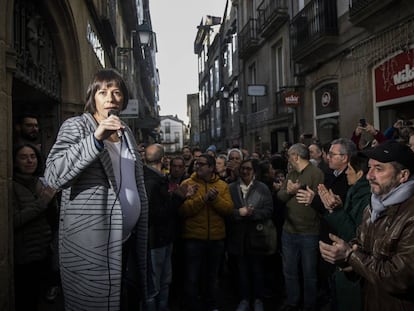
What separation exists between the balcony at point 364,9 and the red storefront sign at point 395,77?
1092mm

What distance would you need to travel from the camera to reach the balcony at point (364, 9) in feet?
27.4

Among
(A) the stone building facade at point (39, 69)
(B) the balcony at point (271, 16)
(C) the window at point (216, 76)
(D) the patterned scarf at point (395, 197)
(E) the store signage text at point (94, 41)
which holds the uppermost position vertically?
(C) the window at point (216, 76)

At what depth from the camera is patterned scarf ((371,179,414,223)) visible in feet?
7.77

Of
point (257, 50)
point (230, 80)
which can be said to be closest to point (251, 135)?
point (257, 50)

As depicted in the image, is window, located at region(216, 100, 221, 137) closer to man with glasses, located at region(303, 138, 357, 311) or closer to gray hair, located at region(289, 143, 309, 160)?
gray hair, located at region(289, 143, 309, 160)

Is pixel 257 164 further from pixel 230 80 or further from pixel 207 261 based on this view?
pixel 230 80

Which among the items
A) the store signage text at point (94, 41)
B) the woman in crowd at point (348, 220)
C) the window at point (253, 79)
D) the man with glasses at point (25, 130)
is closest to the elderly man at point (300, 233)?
the woman in crowd at point (348, 220)

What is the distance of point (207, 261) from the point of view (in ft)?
15.4

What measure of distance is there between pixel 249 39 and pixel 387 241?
58.3 feet

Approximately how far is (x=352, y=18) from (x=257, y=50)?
1009 centimetres

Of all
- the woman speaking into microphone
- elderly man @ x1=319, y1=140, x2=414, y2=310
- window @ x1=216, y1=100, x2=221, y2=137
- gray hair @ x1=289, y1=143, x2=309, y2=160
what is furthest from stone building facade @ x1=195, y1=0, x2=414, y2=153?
window @ x1=216, y1=100, x2=221, y2=137

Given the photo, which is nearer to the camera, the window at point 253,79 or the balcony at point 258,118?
the balcony at point 258,118

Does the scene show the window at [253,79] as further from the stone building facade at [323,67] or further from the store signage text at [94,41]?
the store signage text at [94,41]

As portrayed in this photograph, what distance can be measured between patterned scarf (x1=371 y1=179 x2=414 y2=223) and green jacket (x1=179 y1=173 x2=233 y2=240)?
2.17m
